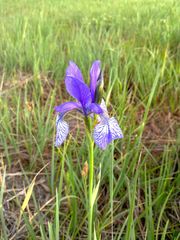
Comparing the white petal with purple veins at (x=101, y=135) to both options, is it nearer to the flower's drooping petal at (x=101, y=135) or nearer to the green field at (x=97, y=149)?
the flower's drooping petal at (x=101, y=135)

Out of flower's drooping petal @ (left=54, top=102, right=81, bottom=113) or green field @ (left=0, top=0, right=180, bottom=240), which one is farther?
green field @ (left=0, top=0, right=180, bottom=240)

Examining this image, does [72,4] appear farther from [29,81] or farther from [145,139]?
[145,139]

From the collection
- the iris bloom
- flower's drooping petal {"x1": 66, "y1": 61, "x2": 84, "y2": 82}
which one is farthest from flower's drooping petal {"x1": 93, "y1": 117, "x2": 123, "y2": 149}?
flower's drooping petal {"x1": 66, "y1": 61, "x2": 84, "y2": 82}

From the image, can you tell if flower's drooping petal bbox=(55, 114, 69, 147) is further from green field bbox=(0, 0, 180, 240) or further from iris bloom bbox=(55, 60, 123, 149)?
green field bbox=(0, 0, 180, 240)

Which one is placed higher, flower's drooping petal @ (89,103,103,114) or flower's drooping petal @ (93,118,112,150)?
flower's drooping petal @ (89,103,103,114)

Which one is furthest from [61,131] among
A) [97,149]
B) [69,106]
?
[97,149]

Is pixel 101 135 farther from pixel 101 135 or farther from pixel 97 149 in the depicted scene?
pixel 97 149

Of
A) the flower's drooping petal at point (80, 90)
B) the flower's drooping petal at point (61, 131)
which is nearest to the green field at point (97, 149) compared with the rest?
the flower's drooping petal at point (61, 131)
